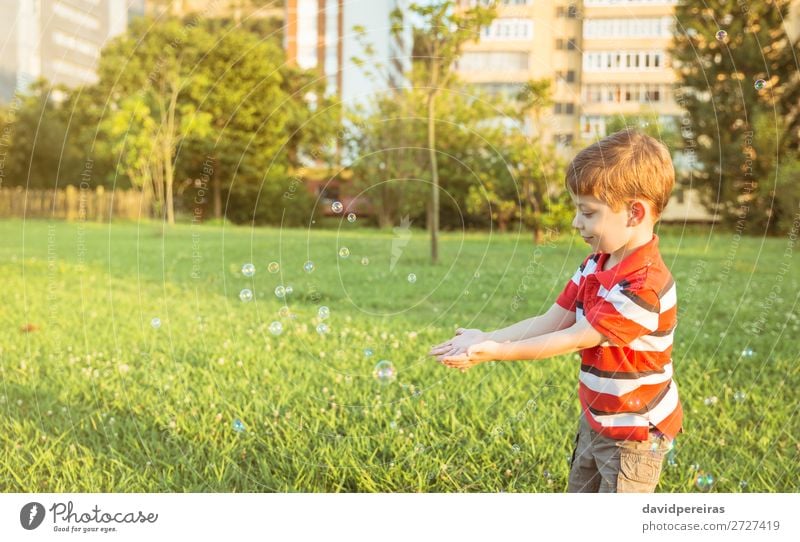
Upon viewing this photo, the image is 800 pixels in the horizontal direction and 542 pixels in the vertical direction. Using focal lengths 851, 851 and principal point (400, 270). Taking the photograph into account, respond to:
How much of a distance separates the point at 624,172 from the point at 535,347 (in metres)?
0.42

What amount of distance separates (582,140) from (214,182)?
1.92 meters

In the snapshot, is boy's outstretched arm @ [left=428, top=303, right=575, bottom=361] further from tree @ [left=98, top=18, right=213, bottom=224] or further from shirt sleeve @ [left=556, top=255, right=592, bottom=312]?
tree @ [left=98, top=18, right=213, bottom=224]

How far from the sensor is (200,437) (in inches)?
94.1

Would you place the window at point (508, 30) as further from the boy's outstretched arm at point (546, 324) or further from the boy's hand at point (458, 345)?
the boy's hand at point (458, 345)

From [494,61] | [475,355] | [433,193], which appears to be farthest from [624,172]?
[433,193]

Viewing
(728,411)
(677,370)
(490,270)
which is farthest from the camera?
(490,270)

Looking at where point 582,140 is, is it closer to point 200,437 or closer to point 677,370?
point 677,370

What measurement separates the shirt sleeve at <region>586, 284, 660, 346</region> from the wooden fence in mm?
3935

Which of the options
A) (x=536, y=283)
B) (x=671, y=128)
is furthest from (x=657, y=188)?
(x=536, y=283)

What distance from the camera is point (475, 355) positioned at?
1692mm

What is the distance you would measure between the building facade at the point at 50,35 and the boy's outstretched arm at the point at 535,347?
1914mm

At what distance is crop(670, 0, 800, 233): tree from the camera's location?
332 centimetres
